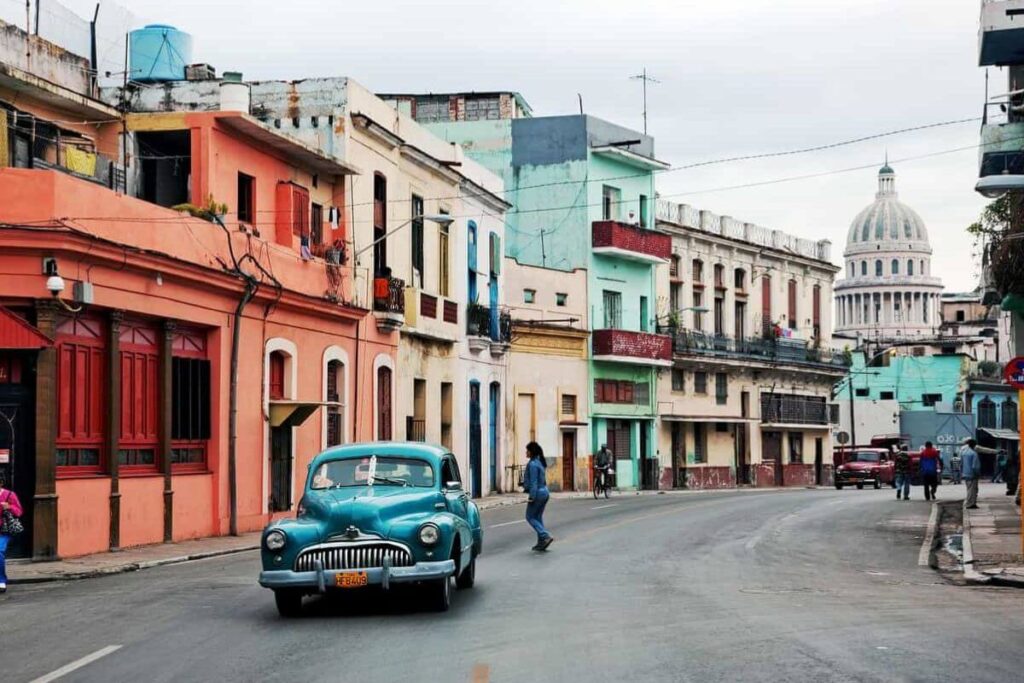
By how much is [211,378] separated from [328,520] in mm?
14425

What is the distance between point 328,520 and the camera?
14734 mm

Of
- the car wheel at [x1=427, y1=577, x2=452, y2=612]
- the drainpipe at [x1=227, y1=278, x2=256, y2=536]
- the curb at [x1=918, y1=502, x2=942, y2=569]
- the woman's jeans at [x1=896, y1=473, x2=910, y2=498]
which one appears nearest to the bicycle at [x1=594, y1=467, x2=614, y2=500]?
the woman's jeans at [x1=896, y1=473, x2=910, y2=498]

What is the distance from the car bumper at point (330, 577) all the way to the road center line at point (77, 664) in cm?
189

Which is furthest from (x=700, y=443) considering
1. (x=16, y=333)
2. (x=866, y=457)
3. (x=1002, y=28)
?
(x=16, y=333)

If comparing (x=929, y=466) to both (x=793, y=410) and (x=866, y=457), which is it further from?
(x=793, y=410)

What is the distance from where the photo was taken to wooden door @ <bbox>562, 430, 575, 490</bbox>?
2223 inches

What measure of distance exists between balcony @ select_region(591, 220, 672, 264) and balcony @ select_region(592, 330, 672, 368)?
3.12m

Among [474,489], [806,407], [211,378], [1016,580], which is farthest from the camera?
[806,407]

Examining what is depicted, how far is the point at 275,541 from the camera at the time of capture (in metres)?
14.4

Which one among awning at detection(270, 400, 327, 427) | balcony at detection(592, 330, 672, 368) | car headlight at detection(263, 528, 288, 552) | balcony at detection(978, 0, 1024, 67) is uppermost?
balcony at detection(978, 0, 1024, 67)

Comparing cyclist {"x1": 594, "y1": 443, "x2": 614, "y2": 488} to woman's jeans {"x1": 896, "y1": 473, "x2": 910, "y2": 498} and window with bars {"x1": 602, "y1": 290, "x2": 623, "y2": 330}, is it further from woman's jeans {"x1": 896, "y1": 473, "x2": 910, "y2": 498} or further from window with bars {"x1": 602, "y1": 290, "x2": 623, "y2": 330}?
window with bars {"x1": 602, "y1": 290, "x2": 623, "y2": 330}

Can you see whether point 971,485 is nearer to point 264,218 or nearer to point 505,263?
point 264,218

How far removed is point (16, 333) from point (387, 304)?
1616 cm

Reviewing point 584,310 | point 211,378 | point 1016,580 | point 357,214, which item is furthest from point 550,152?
point 1016,580
